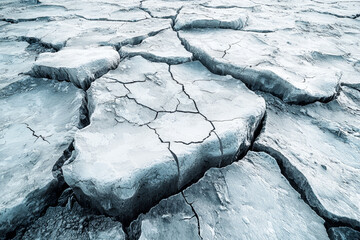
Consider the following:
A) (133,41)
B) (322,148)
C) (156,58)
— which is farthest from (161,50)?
(322,148)

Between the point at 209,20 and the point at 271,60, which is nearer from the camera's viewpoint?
the point at 271,60

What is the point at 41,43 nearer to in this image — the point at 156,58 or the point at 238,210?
the point at 156,58

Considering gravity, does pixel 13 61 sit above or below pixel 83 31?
below

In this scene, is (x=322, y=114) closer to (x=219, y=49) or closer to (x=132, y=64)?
(x=219, y=49)

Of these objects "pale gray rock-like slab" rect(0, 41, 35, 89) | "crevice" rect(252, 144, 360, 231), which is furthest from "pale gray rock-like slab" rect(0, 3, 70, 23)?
"crevice" rect(252, 144, 360, 231)

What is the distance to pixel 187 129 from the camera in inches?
40.3

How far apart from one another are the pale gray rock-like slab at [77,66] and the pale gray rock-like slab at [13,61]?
16 centimetres

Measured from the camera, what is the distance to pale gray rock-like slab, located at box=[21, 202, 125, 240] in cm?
78

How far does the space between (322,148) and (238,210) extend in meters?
0.58

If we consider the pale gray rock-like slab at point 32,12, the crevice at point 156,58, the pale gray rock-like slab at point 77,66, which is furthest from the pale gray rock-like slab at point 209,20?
the pale gray rock-like slab at point 32,12

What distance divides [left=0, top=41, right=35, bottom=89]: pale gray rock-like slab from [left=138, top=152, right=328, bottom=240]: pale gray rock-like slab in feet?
4.68

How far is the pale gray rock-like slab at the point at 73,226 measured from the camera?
78cm

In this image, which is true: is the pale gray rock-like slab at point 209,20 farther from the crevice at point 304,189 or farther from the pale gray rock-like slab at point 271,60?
the crevice at point 304,189

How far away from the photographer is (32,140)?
1.06m
